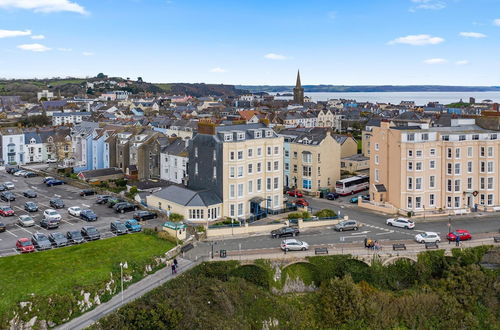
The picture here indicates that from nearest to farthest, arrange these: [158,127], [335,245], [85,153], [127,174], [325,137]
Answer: [335,245] < [325,137] < [127,174] < [85,153] < [158,127]

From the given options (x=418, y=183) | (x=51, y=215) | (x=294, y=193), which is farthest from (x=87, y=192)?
(x=418, y=183)

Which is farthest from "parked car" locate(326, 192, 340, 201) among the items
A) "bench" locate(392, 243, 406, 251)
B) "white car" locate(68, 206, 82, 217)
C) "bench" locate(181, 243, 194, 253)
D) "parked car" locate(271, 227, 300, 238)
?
"white car" locate(68, 206, 82, 217)

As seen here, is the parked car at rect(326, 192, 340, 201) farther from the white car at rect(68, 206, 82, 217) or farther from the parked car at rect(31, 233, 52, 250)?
the parked car at rect(31, 233, 52, 250)

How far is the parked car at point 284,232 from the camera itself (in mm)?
39969

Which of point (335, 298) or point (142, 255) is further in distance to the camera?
point (142, 255)

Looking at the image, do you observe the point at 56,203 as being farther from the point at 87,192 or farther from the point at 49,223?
the point at 49,223

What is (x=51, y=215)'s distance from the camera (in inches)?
1750

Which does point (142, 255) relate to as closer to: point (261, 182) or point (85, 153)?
point (261, 182)

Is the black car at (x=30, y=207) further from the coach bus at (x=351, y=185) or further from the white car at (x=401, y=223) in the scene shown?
the white car at (x=401, y=223)

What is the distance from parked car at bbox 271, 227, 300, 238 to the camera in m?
40.0

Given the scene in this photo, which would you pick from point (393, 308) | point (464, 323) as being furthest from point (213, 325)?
point (464, 323)

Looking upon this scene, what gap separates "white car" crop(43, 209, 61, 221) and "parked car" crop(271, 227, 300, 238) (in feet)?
62.8

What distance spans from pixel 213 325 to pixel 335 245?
42.6 ft

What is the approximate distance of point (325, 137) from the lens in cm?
5641
